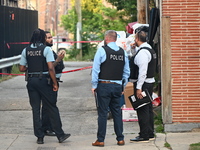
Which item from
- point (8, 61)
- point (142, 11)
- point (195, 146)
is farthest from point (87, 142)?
point (8, 61)

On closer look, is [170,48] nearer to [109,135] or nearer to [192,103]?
[192,103]

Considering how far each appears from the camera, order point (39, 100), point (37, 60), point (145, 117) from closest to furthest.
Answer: point (37, 60)
point (39, 100)
point (145, 117)

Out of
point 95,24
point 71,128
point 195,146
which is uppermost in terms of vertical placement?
point 95,24

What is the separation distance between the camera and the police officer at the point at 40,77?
8367 millimetres

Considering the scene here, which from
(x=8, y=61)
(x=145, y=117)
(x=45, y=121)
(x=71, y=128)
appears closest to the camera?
(x=145, y=117)

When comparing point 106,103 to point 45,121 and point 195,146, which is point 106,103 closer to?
point 45,121

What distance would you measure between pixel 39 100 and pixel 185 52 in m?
2.79

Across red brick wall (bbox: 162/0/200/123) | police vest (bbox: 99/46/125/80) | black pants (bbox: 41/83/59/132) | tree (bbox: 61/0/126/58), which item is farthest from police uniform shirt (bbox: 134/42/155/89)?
tree (bbox: 61/0/126/58)

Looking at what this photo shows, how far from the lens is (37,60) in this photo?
27.5 ft

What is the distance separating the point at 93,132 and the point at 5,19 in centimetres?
1021

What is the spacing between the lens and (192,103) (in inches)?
375

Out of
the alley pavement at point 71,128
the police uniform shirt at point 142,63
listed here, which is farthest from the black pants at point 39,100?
the police uniform shirt at point 142,63

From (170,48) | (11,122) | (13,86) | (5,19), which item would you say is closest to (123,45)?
(170,48)

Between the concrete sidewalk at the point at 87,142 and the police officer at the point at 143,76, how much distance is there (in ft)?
0.81
